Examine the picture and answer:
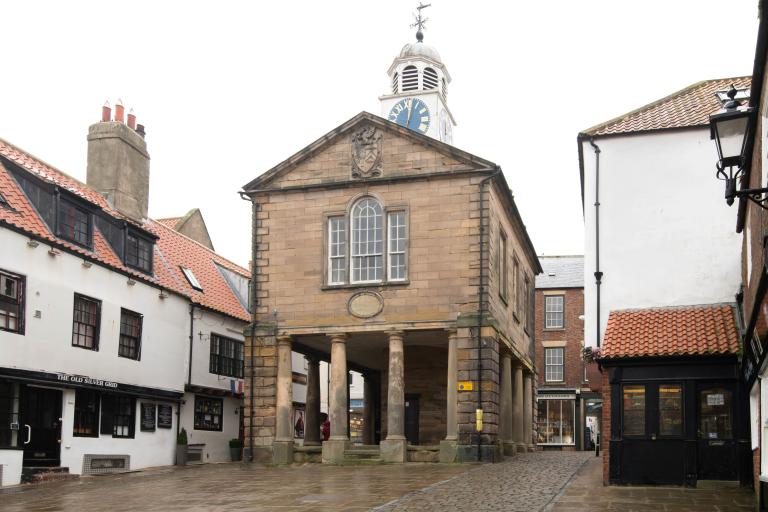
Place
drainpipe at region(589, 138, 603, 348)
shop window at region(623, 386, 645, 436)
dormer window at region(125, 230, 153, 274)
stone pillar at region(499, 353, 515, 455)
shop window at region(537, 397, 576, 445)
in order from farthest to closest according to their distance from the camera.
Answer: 1. shop window at region(537, 397, 576, 445)
2. stone pillar at region(499, 353, 515, 455)
3. dormer window at region(125, 230, 153, 274)
4. drainpipe at region(589, 138, 603, 348)
5. shop window at region(623, 386, 645, 436)

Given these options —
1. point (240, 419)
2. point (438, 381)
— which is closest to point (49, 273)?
point (240, 419)

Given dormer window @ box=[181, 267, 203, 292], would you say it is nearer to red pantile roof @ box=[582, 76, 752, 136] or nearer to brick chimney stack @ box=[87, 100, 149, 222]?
brick chimney stack @ box=[87, 100, 149, 222]

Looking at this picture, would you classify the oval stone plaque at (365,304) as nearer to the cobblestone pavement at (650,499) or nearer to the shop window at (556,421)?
the cobblestone pavement at (650,499)

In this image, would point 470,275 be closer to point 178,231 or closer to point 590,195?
point 590,195

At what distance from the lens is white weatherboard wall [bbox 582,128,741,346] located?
70.2 ft

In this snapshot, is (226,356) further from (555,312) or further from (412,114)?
(555,312)

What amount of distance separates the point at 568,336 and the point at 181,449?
87.4ft

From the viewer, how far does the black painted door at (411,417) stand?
34.0m

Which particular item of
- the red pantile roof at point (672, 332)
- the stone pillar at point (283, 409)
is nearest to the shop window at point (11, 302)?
the stone pillar at point (283, 409)

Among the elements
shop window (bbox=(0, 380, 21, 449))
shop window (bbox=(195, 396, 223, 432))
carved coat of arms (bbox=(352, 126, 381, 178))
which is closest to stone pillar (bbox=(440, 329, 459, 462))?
carved coat of arms (bbox=(352, 126, 381, 178))

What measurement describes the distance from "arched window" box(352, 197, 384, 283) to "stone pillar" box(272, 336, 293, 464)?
3.08 m

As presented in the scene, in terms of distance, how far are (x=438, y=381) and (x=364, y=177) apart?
31.1ft

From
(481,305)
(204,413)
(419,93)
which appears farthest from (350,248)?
(419,93)

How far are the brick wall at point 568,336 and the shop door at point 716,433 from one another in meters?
31.8
